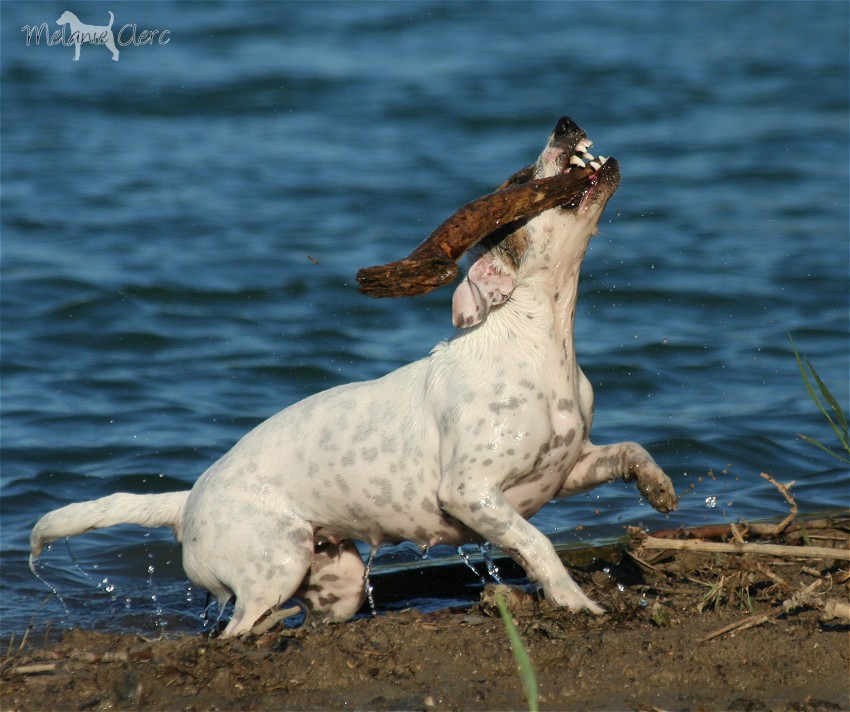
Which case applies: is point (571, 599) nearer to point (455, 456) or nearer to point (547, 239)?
point (455, 456)

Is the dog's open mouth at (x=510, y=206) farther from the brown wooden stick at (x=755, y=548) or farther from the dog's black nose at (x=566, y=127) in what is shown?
the brown wooden stick at (x=755, y=548)

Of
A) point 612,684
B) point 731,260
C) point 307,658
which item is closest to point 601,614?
point 612,684

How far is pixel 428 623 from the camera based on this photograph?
550 centimetres

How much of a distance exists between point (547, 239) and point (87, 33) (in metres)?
16.2

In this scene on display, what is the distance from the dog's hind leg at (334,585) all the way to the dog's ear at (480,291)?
4.51ft

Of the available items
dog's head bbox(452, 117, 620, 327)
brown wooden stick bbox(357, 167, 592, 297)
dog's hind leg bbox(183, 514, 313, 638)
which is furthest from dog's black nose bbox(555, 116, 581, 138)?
dog's hind leg bbox(183, 514, 313, 638)

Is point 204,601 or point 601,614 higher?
point 601,614

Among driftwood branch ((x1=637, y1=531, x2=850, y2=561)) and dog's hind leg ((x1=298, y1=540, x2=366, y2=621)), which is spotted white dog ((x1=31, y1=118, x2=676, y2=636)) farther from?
driftwood branch ((x1=637, y1=531, x2=850, y2=561))

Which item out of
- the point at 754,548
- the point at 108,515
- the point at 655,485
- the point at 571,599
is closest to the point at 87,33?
the point at 108,515

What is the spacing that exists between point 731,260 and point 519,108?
5.78 metres

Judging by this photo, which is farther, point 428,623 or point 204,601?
point 204,601

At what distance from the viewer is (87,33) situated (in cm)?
2027

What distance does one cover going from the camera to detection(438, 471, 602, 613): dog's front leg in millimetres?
5547

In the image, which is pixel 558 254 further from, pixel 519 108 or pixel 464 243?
pixel 519 108
